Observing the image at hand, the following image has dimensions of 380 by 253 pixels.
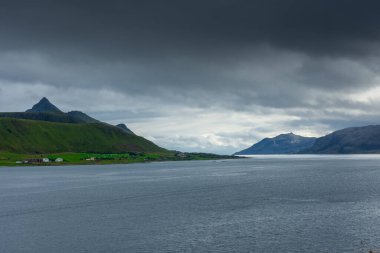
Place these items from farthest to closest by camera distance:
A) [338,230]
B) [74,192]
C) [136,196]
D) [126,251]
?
[74,192], [136,196], [338,230], [126,251]

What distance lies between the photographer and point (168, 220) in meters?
98.3

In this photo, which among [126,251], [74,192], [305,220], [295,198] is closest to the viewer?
[126,251]

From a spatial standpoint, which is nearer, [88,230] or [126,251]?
[126,251]

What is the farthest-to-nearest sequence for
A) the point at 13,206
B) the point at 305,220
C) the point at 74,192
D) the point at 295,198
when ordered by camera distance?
the point at 74,192, the point at 295,198, the point at 13,206, the point at 305,220

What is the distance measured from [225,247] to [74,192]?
10982 centimetres

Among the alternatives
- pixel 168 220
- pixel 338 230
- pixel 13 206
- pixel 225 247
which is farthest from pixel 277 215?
pixel 13 206

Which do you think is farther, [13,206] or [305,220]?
[13,206]

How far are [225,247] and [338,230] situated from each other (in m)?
28.3

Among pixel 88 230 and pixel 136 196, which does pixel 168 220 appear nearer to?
pixel 88 230

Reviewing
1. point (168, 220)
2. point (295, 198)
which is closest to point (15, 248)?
point (168, 220)

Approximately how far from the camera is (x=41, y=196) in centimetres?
15350

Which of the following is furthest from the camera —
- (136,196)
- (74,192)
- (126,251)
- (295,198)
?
(74,192)

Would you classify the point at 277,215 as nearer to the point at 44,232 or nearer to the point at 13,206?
the point at 44,232

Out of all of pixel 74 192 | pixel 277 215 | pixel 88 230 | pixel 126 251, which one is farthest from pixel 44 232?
pixel 74 192
